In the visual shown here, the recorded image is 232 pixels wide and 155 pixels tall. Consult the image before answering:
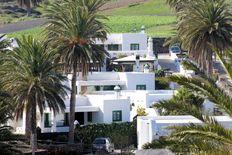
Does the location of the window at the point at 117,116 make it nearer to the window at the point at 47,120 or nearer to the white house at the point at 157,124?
the window at the point at 47,120

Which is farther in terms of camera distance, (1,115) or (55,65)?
(55,65)

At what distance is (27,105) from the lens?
1944 inches

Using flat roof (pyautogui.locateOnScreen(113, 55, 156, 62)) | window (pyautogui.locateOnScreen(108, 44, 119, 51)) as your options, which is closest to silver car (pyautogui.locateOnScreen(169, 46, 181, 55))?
window (pyautogui.locateOnScreen(108, 44, 119, 51))

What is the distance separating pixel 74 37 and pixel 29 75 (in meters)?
7.69

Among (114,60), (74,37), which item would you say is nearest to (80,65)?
(74,37)

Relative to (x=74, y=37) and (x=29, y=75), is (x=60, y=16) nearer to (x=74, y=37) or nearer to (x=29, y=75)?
(x=74, y=37)

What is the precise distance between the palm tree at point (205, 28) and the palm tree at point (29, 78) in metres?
17.8

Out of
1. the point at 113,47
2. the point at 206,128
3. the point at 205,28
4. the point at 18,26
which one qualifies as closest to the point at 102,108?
the point at 205,28

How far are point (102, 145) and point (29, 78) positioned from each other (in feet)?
23.0

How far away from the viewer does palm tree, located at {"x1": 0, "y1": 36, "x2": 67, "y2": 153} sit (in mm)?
49188

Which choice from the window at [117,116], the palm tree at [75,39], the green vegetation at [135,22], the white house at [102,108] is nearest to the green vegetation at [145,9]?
the green vegetation at [135,22]

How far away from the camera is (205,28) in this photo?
63812 mm

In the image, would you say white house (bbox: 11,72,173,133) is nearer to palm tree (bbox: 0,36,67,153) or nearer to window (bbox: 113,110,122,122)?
window (bbox: 113,110,122,122)

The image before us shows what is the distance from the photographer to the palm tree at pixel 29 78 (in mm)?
49188
